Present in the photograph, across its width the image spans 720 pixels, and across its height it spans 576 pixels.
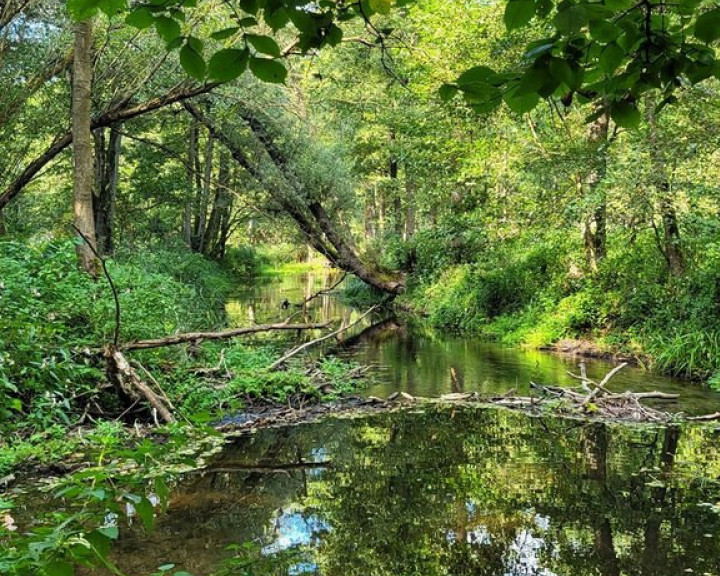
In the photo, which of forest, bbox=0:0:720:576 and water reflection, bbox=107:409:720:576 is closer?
forest, bbox=0:0:720:576

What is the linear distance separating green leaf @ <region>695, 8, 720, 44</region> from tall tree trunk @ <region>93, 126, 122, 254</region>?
17368 mm

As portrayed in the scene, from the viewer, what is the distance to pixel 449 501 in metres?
5.31

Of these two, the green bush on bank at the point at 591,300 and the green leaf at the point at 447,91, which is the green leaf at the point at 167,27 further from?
the green bush on bank at the point at 591,300

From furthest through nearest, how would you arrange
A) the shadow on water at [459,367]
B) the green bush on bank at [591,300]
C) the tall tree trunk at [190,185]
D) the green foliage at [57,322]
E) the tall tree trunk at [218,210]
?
the tall tree trunk at [218,210] < the tall tree trunk at [190,185] < the green bush on bank at [591,300] < the shadow on water at [459,367] < the green foliage at [57,322]

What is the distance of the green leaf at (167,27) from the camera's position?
149cm

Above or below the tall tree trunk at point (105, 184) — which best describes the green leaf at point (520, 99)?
below

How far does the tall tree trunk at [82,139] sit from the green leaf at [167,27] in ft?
27.6

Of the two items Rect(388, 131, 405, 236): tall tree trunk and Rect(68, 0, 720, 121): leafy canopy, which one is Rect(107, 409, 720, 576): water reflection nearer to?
Rect(68, 0, 720, 121): leafy canopy

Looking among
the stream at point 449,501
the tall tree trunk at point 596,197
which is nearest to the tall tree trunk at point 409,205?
the tall tree trunk at point 596,197

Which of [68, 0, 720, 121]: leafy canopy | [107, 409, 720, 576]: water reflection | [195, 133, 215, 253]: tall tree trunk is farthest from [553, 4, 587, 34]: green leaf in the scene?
[195, 133, 215, 253]: tall tree trunk

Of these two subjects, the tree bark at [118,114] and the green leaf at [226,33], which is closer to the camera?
the green leaf at [226,33]

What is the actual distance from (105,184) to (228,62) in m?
18.5

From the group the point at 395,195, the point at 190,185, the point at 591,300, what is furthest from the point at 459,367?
the point at 395,195

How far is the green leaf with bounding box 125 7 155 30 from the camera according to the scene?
4.70 feet
